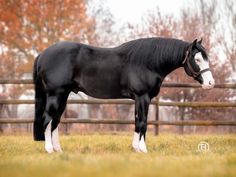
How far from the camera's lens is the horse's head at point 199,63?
723 cm

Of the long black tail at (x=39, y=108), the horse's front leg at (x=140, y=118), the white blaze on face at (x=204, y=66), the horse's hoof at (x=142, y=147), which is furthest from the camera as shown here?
the long black tail at (x=39, y=108)

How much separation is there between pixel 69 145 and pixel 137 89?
2.08 meters

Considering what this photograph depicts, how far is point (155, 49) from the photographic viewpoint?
7.38 meters

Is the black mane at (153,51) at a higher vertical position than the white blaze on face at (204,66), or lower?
higher

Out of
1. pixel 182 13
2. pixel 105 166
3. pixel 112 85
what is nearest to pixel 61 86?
pixel 112 85

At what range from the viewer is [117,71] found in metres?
7.33

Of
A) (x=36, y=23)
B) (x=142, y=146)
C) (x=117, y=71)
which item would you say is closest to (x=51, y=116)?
(x=117, y=71)

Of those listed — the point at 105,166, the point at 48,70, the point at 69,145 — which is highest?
the point at 48,70

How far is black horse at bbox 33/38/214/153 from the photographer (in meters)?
7.17

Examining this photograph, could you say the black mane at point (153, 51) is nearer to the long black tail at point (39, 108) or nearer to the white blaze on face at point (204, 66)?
the white blaze on face at point (204, 66)

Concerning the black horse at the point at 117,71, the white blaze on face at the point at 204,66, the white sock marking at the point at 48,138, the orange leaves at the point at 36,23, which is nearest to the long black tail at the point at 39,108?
the black horse at the point at 117,71

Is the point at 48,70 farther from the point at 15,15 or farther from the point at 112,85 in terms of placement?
the point at 15,15

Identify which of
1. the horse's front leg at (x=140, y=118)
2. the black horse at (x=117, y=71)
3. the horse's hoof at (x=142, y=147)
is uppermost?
the black horse at (x=117, y=71)

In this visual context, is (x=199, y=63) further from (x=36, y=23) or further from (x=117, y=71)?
(x=36, y=23)
